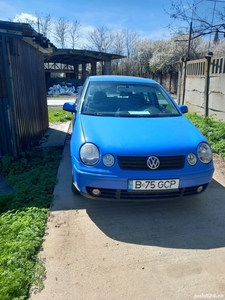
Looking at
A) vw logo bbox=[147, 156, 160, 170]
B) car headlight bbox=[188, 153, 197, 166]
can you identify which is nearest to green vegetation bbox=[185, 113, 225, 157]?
car headlight bbox=[188, 153, 197, 166]

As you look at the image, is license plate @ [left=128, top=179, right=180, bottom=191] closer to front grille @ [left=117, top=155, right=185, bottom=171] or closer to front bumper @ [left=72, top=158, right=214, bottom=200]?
front bumper @ [left=72, top=158, right=214, bottom=200]

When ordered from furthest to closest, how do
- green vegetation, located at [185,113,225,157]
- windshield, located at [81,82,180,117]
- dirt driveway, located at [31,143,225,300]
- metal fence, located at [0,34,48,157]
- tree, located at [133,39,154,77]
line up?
tree, located at [133,39,154,77], green vegetation, located at [185,113,225,157], metal fence, located at [0,34,48,157], windshield, located at [81,82,180,117], dirt driveway, located at [31,143,225,300]

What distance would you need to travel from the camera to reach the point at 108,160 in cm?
253

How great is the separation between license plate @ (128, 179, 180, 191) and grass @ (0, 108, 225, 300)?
3.55ft

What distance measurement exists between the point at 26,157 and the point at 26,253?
108 inches

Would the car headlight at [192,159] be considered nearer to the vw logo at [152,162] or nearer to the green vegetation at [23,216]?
the vw logo at [152,162]

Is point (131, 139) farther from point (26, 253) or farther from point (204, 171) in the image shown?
point (26, 253)

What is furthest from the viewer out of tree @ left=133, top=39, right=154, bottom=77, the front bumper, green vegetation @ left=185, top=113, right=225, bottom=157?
tree @ left=133, top=39, right=154, bottom=77

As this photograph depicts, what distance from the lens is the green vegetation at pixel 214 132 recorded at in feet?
16.9

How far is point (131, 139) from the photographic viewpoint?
8.83 feet

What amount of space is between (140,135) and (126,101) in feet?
3.87

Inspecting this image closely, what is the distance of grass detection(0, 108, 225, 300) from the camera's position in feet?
6.28

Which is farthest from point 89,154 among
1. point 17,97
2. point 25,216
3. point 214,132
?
point 214,132

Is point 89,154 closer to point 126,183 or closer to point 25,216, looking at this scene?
point 126,183
